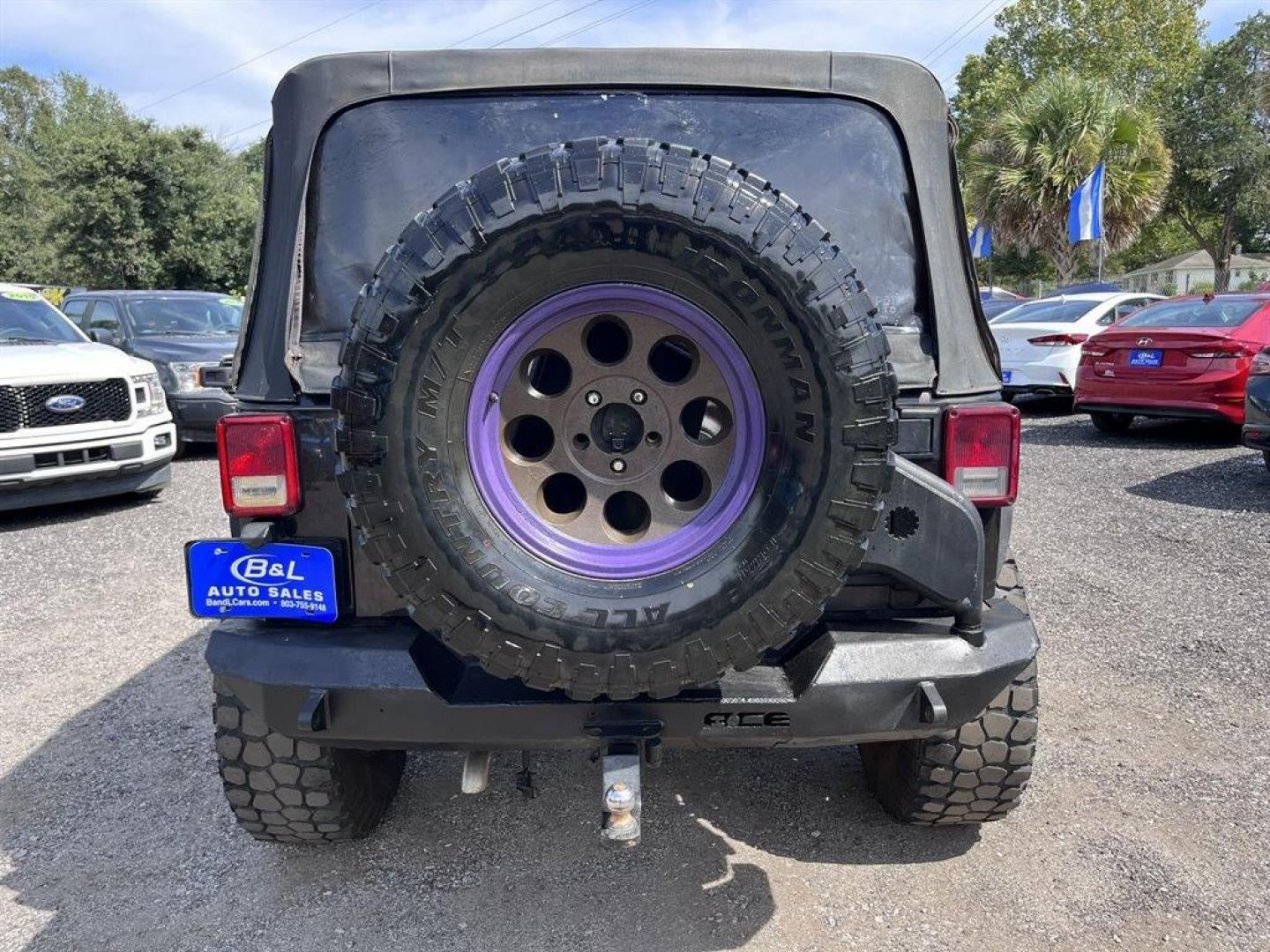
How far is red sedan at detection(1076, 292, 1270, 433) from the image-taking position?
8.82 meters

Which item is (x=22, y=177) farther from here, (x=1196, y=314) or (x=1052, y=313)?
(x=1196, y=314)

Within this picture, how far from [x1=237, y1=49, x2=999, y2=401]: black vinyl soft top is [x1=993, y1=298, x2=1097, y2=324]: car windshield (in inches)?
417

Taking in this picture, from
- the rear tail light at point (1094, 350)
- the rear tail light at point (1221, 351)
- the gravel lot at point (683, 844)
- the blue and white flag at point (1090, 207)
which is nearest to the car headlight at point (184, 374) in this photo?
the gravel lot at point (683, 844)

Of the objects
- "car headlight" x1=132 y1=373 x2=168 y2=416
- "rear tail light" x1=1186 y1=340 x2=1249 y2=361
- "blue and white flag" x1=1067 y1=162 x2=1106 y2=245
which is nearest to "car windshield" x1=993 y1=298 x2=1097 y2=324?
"rear tail light" x1=1186 y1=340 x2=1249 y2=361

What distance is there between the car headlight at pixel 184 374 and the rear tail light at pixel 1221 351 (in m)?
9.65

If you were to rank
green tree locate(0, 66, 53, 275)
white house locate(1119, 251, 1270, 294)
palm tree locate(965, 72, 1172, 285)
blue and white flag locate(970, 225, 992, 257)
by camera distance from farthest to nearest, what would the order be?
1. white house locate(1119, 251, 1270, 294)
2. green tree locate(0, 66, 53, 275)
3. blue and white flag locate(970, 225, 992, 257)
4. palm tree locate(965, 72, 1172, 285)

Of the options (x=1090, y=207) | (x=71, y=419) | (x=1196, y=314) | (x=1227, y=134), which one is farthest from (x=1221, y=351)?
(x=1227, y=134)

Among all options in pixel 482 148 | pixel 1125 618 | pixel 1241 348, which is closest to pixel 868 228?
pixel 482 148

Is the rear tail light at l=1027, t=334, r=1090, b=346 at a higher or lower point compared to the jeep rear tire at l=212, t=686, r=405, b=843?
higher

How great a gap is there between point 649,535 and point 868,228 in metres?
1.08

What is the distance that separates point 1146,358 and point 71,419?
9668 millimetres

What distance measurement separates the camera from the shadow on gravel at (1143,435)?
970 cm

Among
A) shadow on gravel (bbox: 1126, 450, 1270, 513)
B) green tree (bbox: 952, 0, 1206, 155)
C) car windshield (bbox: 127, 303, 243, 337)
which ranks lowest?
shadow on gravel (bbox: 1126, 450, 1270, 513)

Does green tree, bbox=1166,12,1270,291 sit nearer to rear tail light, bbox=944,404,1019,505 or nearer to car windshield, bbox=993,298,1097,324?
car windshield, bbox=993,298,1097,324
